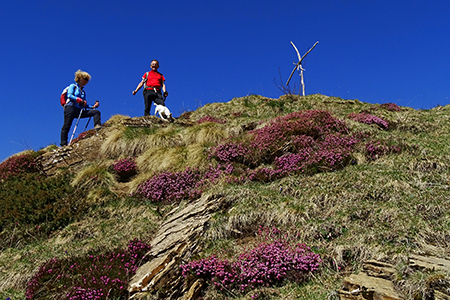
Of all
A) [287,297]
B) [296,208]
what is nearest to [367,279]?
[287,297]

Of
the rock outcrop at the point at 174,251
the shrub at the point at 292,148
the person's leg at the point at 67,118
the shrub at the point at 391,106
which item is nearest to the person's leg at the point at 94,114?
the person's leg at the point at 67,118

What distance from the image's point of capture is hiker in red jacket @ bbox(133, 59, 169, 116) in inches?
582

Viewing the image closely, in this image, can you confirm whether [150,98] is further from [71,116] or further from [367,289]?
[367,289]

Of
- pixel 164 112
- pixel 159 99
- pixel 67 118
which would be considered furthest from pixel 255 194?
pixel 159 99

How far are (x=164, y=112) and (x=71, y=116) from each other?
12.5 ft

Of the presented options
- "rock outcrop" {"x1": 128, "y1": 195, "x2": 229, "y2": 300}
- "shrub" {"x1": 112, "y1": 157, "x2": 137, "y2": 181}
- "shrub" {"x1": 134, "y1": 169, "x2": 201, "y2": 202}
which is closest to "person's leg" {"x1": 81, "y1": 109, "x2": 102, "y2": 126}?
"shrub" {"x1": 112, "y1": 157, "x2": 137, "y2": 181}

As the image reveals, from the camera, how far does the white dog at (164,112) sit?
569 inches

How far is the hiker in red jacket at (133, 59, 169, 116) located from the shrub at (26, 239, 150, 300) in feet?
29.8

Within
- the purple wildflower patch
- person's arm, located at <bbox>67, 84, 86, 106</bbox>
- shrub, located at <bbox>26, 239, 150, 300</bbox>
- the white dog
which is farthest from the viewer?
the white dog

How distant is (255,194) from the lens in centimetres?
782

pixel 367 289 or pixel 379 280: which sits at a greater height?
pixel 379 280

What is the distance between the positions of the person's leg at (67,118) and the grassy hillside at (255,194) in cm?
80

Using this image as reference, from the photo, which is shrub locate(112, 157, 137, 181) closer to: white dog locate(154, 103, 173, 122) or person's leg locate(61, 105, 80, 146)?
person's leg locate(61, 105, 80, 146)

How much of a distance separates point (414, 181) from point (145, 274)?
6.17m
